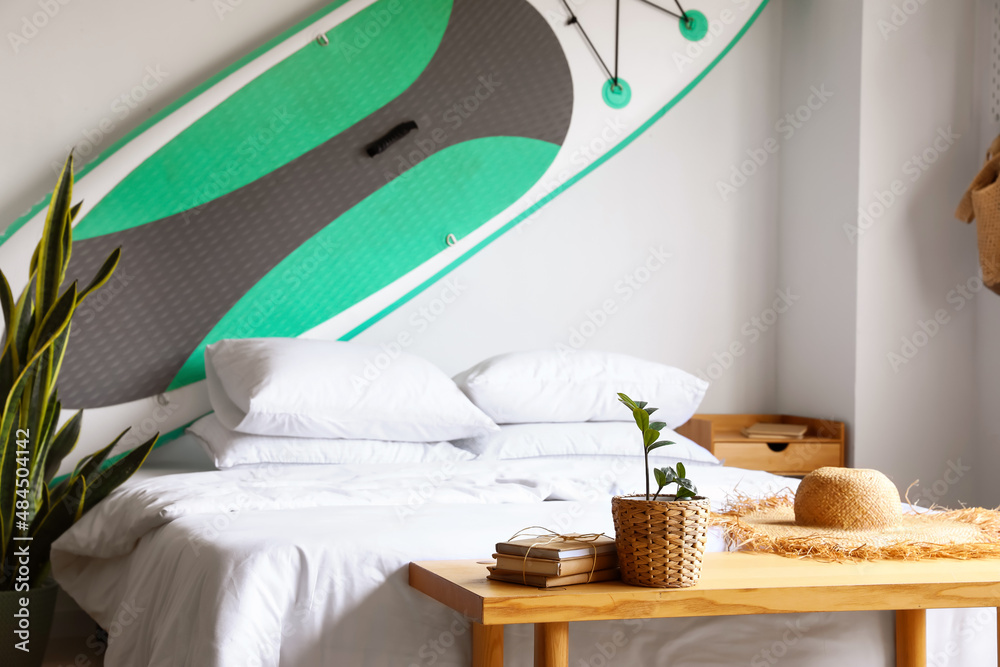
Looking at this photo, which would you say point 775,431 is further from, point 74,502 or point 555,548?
point 74,502

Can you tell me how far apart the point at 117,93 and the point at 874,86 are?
8.09ft

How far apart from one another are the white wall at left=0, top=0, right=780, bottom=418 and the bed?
97 cm

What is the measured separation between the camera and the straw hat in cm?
149

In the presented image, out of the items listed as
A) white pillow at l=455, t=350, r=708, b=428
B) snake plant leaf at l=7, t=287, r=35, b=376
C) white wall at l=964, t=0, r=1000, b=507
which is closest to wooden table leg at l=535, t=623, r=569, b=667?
white pillow at l=455, t=350, r=708, b=428

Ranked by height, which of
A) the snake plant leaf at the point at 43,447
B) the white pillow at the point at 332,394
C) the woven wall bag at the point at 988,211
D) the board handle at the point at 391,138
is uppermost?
the board handle at the point at 391,138

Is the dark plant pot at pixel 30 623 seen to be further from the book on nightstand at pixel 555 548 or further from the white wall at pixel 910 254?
the white wall at pixel 910 254

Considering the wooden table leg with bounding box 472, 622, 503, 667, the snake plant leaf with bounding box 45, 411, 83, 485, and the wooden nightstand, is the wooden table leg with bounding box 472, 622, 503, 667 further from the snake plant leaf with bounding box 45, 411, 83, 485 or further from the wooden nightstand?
the wooden nightstand

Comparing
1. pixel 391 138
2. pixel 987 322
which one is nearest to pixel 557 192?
pixel 391 138

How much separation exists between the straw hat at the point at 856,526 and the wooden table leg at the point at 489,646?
0.47 metres

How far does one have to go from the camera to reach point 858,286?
3.11 metres

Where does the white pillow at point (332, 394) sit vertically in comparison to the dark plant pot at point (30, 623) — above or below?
above

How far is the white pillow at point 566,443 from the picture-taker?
2555 millimetres

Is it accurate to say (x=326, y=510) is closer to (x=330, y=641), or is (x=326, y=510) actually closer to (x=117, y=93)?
(x=330, y=641)

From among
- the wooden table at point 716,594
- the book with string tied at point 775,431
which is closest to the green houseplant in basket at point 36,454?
the wooden table at point 716,594
